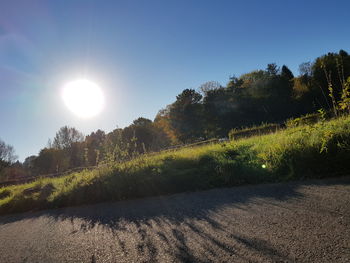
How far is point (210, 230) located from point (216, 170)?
2.28m

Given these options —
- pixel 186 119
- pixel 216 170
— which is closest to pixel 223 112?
pixel 186 119

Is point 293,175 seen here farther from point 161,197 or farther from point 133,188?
point 133,188

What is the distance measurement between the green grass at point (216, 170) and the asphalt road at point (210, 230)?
1.36 feet

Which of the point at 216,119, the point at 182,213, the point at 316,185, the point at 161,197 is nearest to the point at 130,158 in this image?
the point at 161,197

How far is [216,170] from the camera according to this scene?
4.56 metres

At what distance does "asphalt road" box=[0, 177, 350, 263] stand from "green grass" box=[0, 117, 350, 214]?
1.36 ft

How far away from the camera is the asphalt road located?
183cm

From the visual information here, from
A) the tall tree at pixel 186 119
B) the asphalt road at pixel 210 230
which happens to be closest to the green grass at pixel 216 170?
the asphalt road at pixel 210 230

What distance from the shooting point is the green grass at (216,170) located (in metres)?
3.62

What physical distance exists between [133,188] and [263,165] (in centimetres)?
281

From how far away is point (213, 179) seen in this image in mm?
4332

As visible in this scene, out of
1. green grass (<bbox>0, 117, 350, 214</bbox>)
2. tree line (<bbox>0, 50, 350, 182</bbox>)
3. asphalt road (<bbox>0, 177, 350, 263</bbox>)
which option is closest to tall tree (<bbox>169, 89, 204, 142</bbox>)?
tree line (<bbox>0, 50, 350, 182</bbox>)

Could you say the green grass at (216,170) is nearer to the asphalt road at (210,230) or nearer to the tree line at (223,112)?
the asphalt road at (210,230)

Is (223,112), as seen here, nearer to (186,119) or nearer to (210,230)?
(186,119)
